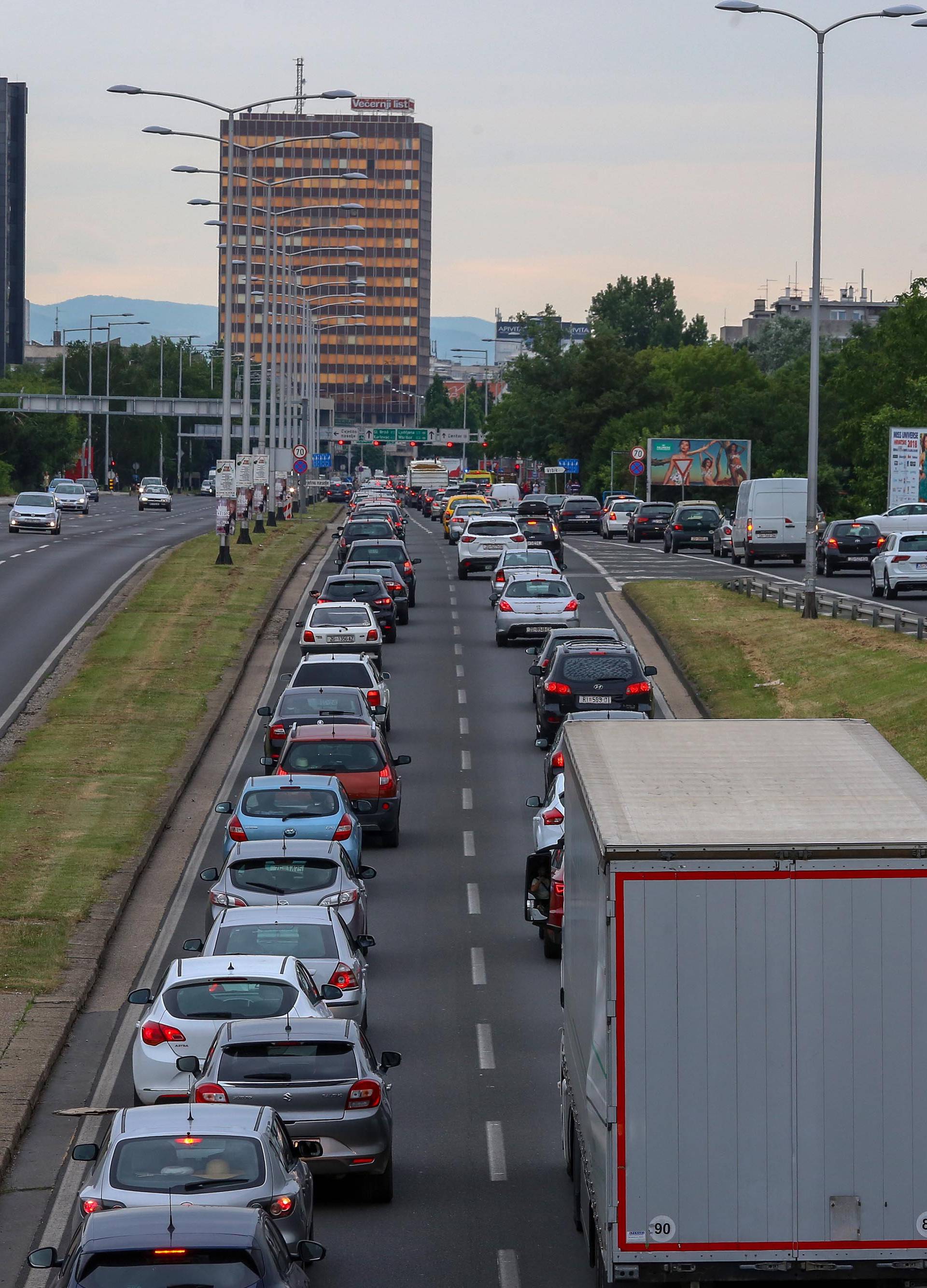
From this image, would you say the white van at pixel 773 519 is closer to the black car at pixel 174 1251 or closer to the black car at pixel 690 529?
the black car at pixel 690 529

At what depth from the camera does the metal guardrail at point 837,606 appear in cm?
3772

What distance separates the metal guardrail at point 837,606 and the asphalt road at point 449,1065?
400 inches

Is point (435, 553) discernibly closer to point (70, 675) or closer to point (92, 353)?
point (70, 675)

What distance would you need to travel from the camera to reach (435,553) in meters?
69.9

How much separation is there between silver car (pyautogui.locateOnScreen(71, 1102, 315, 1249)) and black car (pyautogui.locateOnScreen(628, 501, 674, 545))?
67.5 metres

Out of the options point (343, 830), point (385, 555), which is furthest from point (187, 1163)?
point (385, 555)

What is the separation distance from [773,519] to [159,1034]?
50414mm

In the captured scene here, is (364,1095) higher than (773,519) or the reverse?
the reverse

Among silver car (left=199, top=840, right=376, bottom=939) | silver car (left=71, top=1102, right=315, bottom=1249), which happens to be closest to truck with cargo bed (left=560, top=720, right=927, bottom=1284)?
silver car (left=71, top=1102, right=315, bottom=1249)

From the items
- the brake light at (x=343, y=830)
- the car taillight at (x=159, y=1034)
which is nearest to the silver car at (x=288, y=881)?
the brake light at (x=343, y=830)

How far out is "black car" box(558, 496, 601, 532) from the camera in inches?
3324

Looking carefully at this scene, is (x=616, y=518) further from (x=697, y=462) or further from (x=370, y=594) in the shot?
(x=370, y=594)

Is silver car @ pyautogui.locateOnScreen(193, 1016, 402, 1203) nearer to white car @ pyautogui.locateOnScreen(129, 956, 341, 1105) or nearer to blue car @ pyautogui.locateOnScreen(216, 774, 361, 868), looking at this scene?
white car @ pyautogui.locateOnScreen(129, 956, 341, 1105)

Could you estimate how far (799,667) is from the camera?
3672 cm
